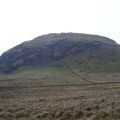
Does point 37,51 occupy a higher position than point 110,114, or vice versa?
point 37,51

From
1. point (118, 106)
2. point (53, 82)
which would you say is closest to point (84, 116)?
point (118, 106)

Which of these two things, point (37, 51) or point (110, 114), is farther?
point (37, 51)

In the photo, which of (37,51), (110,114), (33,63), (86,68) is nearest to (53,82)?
(86,68)

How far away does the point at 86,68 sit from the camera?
122438 millimetres

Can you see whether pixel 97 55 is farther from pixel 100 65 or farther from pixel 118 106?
pixel 118 106

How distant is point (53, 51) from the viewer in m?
144

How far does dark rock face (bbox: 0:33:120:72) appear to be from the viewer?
13812 cm

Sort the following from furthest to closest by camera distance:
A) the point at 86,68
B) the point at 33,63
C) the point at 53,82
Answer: the point at 33,63, the point at 86,68, the point at 53,82

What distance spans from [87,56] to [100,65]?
39.6 ft

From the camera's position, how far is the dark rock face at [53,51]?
138m

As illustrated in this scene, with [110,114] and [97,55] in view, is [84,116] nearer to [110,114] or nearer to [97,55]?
[110,114]

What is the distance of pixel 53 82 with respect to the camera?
89.1m

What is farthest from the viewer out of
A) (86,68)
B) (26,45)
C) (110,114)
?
(26,45)

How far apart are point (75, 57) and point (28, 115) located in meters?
108
